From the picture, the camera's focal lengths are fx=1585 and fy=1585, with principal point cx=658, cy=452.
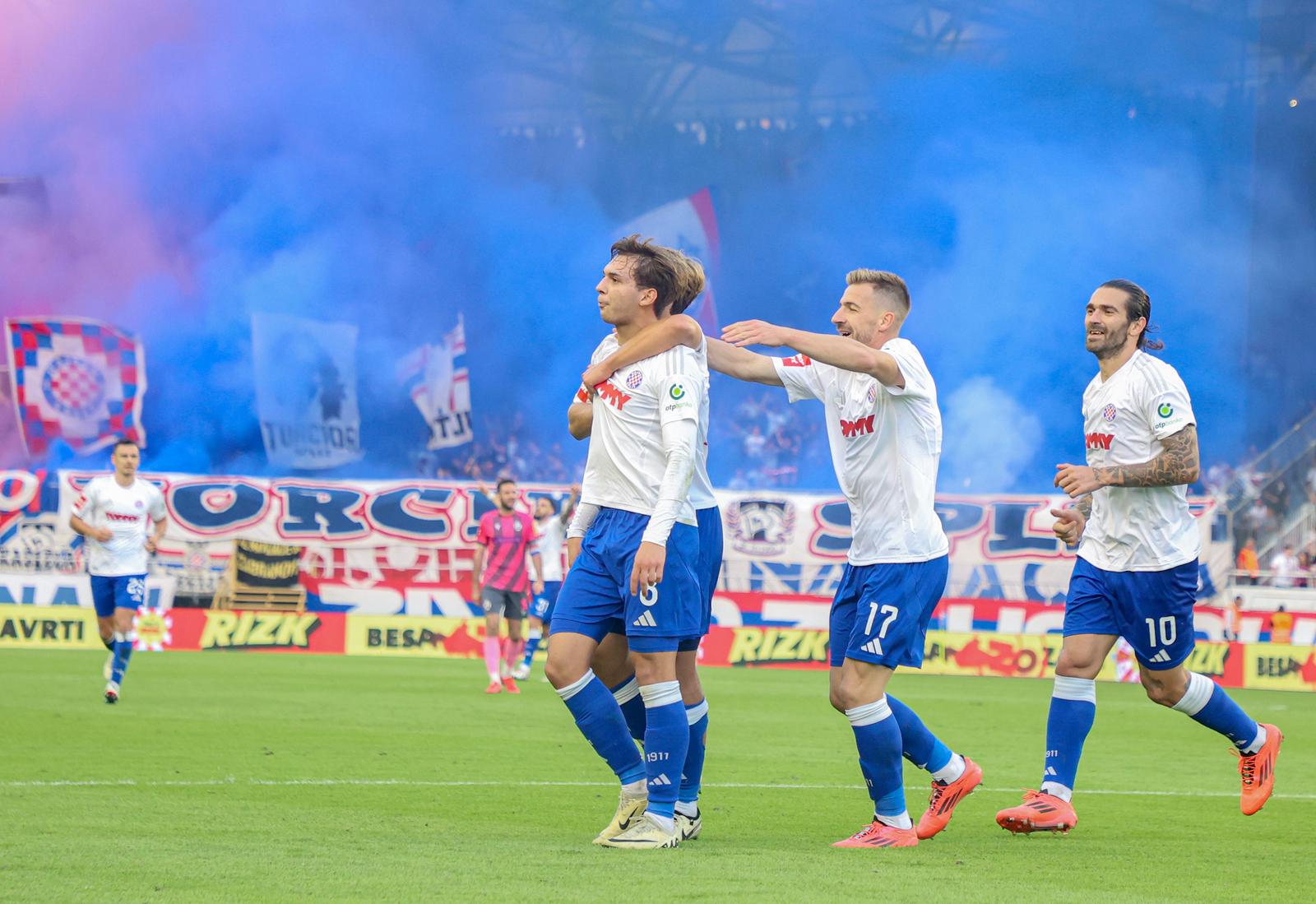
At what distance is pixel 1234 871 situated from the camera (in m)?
6.12

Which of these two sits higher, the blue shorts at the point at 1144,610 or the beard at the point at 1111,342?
the beard at the point at 1111,342

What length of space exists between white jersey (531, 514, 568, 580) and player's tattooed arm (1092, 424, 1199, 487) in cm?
1421

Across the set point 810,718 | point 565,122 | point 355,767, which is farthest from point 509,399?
point 355,767

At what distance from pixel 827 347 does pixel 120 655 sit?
1039 cm

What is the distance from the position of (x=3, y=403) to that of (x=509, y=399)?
12937 millimetres

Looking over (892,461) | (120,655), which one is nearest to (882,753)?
(892,461)

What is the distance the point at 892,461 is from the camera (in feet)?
22.1

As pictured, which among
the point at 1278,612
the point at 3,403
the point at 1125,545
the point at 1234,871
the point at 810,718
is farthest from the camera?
the point at 3,403

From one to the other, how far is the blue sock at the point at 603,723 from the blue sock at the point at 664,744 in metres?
0.17

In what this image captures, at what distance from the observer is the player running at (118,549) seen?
576 inches

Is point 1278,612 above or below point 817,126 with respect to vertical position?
below

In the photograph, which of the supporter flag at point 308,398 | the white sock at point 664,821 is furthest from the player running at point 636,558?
the supporter flag at point 308,398

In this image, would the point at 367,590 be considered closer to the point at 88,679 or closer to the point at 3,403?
the point at 88,679

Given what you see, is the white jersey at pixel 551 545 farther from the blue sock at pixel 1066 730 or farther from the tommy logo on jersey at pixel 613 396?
the tommy logo on jersey at pixel 613 396
